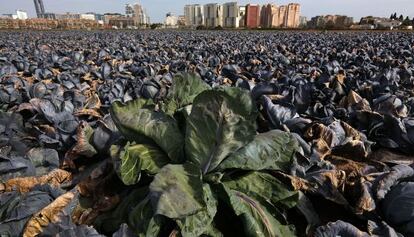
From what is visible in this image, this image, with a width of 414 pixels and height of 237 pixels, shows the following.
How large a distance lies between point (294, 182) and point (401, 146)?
4.68 ft

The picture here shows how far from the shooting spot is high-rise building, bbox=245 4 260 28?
10512 cm

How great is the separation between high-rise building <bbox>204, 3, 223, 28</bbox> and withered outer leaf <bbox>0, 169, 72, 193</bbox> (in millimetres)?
122140

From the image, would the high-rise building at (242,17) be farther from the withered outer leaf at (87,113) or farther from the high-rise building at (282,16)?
the withered outer leaf at (87,113)

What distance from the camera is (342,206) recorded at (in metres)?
2.37

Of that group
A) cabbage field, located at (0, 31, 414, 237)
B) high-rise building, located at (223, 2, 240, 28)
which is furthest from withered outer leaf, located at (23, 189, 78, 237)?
high-rise building, located at (223, 2, 240, 28)

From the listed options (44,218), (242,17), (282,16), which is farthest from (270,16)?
(44,218)

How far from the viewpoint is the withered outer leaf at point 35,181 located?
106 inches

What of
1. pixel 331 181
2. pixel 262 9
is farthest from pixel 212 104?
pixel 262 9

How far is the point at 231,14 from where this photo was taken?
120 metres

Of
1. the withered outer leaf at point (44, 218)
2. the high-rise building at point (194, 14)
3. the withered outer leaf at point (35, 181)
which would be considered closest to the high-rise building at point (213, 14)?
the high-rise building at point (194, 14)

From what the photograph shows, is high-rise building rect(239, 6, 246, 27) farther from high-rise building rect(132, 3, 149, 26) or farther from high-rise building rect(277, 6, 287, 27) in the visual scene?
high-rise building rect(132, 3, 149, 26)

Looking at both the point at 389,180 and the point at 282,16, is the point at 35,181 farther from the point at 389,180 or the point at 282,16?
the point at 282,16

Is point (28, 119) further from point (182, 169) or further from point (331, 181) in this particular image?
point (331, 181)

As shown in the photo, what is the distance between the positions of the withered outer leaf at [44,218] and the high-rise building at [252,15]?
108 m
